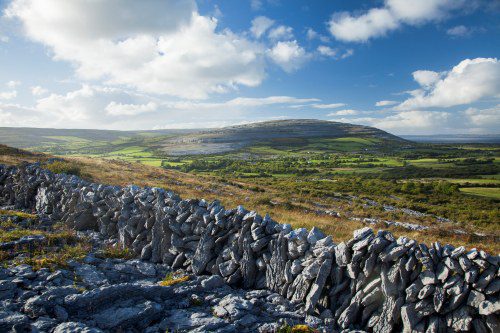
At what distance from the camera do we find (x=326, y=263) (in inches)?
284

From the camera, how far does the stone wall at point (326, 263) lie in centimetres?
590

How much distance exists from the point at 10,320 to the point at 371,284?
7214 millimetres

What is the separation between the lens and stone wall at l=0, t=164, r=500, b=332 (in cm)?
590

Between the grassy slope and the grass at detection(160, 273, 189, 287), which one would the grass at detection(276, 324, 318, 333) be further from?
the grassy slope

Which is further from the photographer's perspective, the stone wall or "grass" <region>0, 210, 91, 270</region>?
"grass" <region>0, 210, 91, 270</region>

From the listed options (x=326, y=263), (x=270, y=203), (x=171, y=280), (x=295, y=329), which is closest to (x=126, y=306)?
(x=171, y=280)

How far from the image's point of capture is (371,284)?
666cm

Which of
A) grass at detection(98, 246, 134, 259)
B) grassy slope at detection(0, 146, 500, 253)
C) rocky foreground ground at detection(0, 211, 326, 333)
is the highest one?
rocky foreground ground at detection(0, 211, 326, 333)

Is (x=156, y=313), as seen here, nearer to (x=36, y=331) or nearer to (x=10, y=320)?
(x=36, y=331)

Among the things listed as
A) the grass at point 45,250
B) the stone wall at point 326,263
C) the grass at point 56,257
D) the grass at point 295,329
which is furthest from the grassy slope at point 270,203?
the grass at point 45,250

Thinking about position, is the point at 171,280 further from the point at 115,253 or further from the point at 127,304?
the point at 115,253

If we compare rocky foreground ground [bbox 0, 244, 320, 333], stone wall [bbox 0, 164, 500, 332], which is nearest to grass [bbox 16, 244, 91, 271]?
rocky foreground ground [bbox 0, 244, 320, 333]

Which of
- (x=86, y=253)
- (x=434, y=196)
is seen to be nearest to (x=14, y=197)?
(x=86, y=253)

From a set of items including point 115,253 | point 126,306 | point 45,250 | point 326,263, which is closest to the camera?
point 126,306
